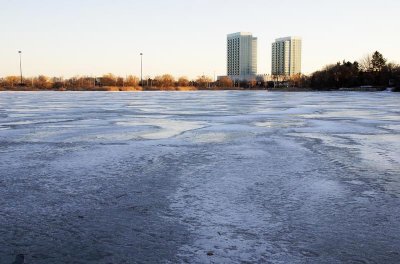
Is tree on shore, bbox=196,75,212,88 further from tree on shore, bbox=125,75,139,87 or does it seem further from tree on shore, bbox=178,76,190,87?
tree on shore, bbox=125,75,139,87

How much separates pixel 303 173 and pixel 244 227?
2.25m

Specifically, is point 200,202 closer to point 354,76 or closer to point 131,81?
point 354,76

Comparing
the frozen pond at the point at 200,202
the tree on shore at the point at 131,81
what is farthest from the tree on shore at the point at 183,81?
the frozen pond at the point at 200,202

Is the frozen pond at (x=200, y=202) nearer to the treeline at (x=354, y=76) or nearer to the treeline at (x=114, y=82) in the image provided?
the treeline at (x=354, y=76)

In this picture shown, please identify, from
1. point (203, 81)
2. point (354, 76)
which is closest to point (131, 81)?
point (203, 81)

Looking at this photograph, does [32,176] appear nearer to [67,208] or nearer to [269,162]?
[67,208]

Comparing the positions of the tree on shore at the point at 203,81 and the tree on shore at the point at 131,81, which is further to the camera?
the tree on shore at the point at 203,81

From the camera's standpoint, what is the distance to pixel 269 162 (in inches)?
239

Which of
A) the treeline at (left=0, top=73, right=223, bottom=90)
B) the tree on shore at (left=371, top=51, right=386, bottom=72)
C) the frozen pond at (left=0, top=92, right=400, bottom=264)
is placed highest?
the tree on shore at (left=371, top=51, right=386, bottom=72)

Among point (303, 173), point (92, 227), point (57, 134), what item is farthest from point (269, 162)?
point (57, 134)

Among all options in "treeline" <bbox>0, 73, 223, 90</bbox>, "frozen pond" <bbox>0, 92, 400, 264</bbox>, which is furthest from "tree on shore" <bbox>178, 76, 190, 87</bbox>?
"frozen pond" <bbox>0, 92, 400, 264</bbox>

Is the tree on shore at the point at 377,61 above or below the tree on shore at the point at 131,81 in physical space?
above

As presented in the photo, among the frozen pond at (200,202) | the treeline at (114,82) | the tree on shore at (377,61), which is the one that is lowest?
the frozen pond at (200,202)

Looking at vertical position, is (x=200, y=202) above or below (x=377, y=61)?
below
